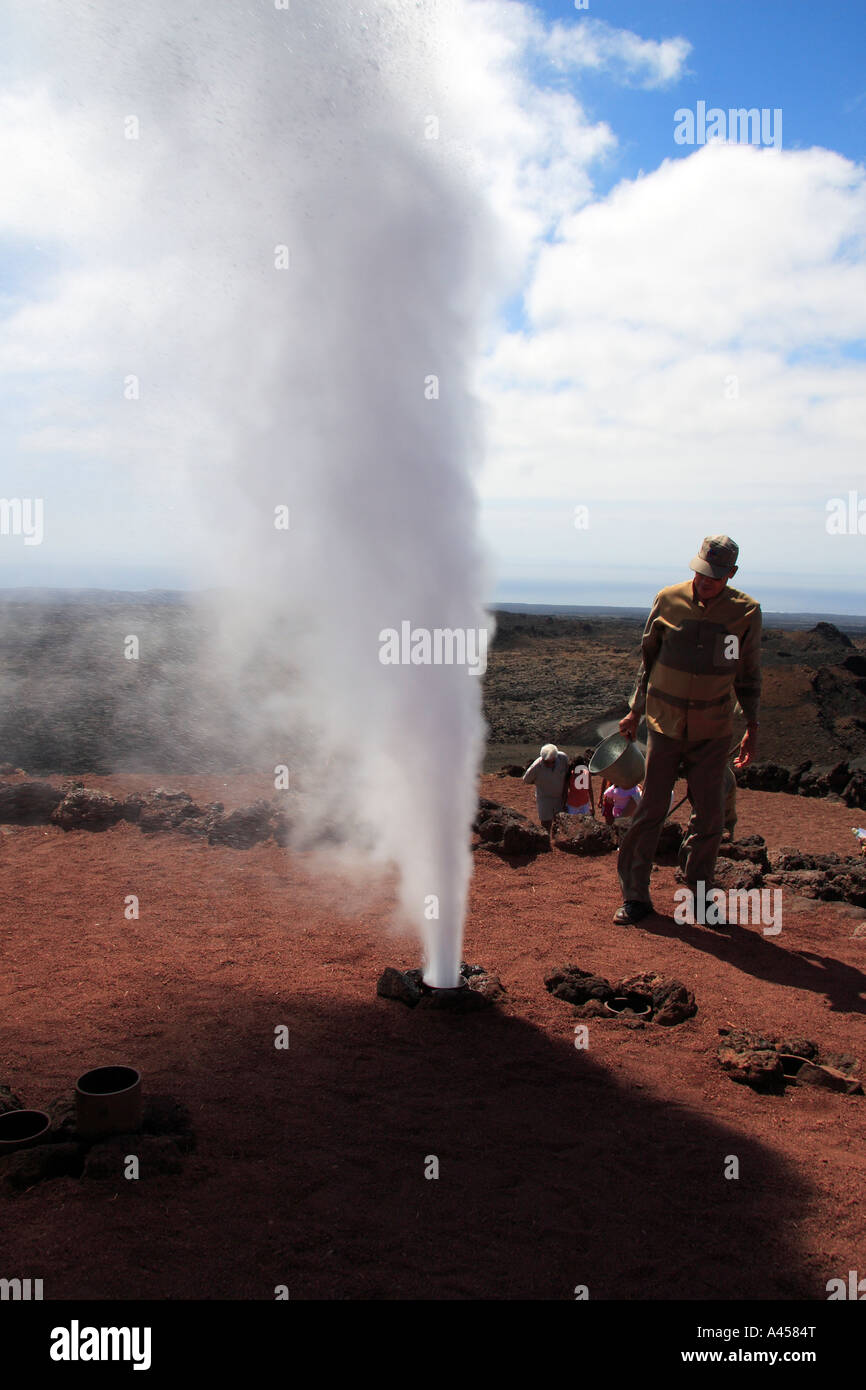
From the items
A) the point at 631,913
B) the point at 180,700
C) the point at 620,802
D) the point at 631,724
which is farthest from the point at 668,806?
the point at 180,700

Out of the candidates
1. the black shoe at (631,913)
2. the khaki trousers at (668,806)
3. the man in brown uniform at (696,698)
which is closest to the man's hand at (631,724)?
the man in brown uniform at (696,698)

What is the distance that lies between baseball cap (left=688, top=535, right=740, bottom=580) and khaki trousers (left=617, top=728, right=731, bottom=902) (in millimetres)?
1087

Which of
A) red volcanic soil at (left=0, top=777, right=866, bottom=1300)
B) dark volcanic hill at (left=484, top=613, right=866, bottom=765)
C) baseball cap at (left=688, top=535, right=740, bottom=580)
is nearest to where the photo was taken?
red volcanic soil at (left=0, top=777, right=866, bottom=1300)

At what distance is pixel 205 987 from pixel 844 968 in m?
3.97

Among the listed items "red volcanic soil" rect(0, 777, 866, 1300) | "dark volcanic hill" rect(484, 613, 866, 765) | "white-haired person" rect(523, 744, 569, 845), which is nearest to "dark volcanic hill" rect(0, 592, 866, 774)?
"dark volcanic hill" rect(484, 613, 866, 765)

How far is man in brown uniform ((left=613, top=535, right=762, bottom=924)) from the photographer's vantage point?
219 inches

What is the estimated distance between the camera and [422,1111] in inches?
140

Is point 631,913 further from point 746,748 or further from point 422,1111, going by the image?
point 422,1111

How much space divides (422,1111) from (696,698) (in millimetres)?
3190

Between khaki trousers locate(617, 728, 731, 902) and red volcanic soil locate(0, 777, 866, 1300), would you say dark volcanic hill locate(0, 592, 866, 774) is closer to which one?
red volcanic soil locate(0, 777, 866, 1300)

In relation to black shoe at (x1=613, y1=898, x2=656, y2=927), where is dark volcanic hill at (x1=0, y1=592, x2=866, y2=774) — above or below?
above

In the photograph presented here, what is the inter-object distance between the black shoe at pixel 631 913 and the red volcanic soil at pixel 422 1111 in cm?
9

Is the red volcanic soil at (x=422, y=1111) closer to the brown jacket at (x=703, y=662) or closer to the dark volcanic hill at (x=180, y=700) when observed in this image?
the brown jacket at (x=703, y=662)
